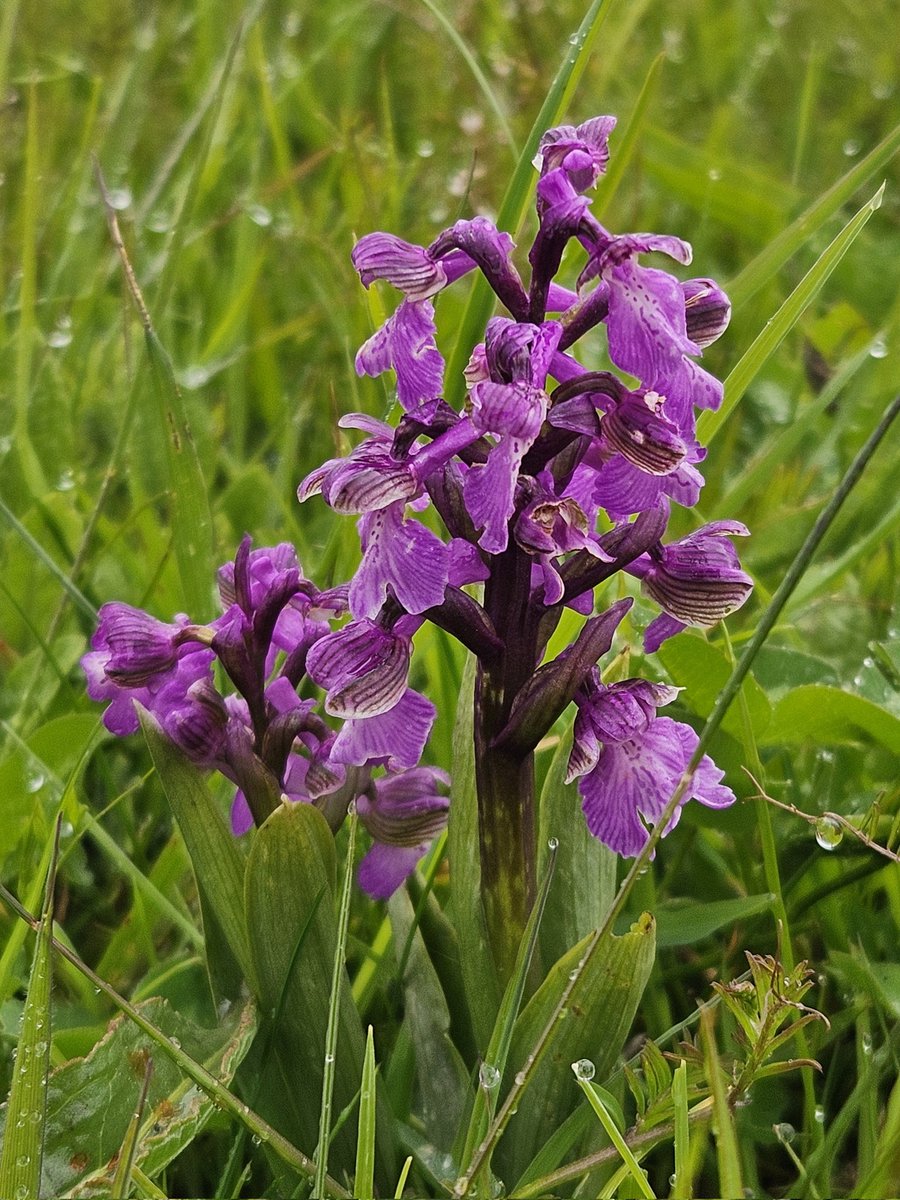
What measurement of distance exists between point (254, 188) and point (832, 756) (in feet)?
5.85

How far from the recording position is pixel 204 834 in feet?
3.89

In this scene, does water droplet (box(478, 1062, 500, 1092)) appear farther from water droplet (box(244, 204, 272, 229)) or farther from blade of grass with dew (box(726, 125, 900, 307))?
water droplet (box(244, 204, 272, 229))

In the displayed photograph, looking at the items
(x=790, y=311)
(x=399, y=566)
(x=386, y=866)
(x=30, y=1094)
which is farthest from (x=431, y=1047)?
(x=790, y=311)

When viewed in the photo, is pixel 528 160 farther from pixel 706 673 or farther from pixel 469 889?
pixel 469 889

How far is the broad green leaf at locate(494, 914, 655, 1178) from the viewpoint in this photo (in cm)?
112

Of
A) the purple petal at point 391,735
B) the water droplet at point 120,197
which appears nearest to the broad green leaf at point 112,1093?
the purple petal at point 391,735

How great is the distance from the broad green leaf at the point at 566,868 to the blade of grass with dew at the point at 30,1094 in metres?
0.45

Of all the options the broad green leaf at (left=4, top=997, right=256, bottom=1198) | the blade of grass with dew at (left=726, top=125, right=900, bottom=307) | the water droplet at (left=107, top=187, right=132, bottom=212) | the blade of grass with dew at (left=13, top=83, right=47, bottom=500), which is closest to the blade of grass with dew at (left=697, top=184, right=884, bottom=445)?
the blade of grass with dew at (left=726, top=125, right=900, bottom=307)

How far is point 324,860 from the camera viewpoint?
45.9 inches

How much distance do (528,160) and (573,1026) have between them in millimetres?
888

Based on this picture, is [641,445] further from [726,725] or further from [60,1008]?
[60,1008]

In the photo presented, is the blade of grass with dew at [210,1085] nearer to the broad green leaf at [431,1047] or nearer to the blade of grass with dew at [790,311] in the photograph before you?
the broad green leaf at [431,1047]

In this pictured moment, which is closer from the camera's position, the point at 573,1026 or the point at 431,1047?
the point at 573,1026

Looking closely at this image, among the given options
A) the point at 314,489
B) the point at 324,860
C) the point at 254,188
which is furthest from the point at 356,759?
the point at 254,188
